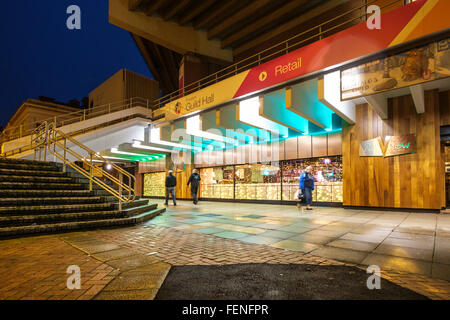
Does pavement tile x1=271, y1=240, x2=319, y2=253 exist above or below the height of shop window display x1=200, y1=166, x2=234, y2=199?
below

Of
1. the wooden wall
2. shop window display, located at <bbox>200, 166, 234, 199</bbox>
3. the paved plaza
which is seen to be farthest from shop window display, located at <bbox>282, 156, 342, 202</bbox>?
the paved plaza

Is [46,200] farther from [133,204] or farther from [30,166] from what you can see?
[30,166]

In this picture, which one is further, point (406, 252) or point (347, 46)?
point (347, 46)

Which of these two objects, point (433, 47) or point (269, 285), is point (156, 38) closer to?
point (433, 47)

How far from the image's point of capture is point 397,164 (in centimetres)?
987

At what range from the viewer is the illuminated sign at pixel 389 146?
9.56 m

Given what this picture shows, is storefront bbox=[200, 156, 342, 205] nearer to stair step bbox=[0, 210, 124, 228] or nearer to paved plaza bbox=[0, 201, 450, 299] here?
paved plaza bbox=[0, 201, 450, 299]

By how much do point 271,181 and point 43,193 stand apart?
10.8m

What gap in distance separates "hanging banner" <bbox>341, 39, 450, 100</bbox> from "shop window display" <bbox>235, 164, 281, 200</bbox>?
6723 mm

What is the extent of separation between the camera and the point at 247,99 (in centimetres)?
1116

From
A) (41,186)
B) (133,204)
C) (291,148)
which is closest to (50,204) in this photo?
(41,186)

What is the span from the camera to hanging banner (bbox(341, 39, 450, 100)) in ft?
22.4
